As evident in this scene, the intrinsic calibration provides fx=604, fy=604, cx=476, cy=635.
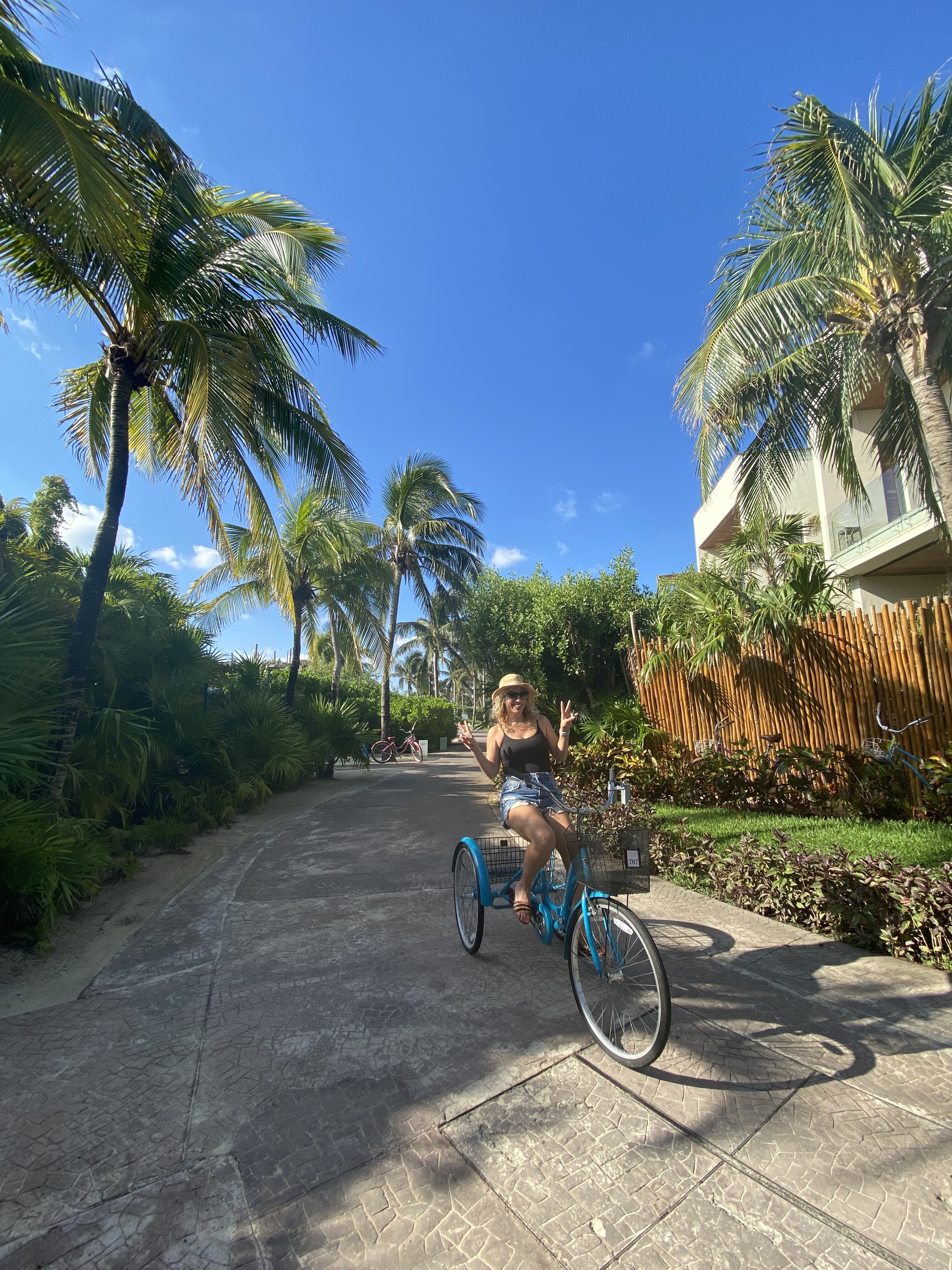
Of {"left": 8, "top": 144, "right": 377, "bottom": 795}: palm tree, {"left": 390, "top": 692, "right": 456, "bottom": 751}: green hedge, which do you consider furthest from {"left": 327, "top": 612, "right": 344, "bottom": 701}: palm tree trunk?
{"left": 8, "top": 144, "right": 377, "bottom": 795}: palm tree

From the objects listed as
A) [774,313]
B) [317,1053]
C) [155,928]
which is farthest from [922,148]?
[155,928]

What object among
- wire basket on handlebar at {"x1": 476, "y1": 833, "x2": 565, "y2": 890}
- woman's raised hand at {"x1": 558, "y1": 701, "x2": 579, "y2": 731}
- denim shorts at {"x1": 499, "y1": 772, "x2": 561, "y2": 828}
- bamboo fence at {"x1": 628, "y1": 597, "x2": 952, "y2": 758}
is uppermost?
bamboo fence at {"x1": 628, "y1": 597, "x2": 952, "y2": 758}

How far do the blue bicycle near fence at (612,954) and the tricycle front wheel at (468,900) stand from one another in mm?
523

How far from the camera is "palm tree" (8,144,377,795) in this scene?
6227mm

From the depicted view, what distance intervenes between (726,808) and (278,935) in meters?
5.13

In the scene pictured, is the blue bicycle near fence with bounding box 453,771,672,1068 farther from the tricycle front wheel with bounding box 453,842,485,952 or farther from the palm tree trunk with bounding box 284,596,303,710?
the palm tree trunk with bounding box 284,596,303,710

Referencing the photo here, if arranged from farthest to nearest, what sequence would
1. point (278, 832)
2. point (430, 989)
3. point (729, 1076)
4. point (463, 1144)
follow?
1. point (278, 832)
2. point (430, 989)
3. point (729, 1076)
4. point (463, 1144)

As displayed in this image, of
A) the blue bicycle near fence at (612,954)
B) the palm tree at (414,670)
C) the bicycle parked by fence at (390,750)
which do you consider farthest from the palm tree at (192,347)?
the palm tree at (414,670)

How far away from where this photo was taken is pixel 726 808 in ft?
23.1

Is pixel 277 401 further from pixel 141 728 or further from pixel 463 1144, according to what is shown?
pixel 463 1144

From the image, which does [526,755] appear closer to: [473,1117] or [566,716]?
[566,716]

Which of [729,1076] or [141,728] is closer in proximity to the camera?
[729,1076]

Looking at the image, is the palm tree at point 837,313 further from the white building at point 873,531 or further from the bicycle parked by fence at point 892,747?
the white building at point 873,531

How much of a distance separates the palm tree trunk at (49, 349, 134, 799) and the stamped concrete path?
8.67 feet
